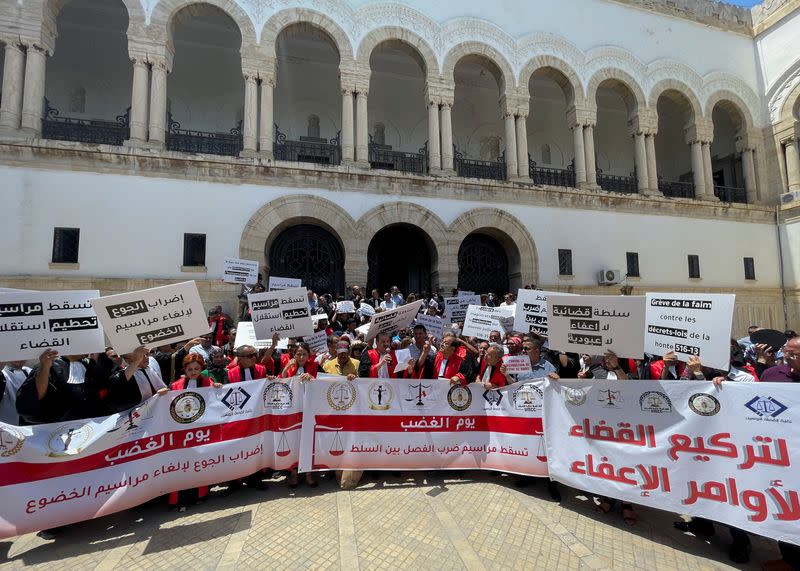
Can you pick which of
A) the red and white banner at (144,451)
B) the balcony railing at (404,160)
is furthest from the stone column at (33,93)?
the red and white banner at (144,451)

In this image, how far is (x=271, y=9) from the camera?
1213 cm

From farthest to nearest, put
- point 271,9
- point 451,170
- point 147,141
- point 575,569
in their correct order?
point 451,170, point 271,9, point 147,141, point 575,569

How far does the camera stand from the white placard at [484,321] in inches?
275

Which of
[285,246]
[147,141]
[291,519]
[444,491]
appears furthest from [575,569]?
[147,141]

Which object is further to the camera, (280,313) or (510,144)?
(510,144)

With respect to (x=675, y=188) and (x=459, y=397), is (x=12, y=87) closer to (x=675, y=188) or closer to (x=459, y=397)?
(x=459, y=397)

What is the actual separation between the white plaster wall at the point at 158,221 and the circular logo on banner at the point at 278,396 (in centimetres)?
743

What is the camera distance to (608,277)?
45.8 ft

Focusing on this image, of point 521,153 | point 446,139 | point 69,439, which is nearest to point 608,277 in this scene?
point 521,153

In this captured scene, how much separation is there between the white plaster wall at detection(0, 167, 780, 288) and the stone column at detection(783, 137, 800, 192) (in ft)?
27.5

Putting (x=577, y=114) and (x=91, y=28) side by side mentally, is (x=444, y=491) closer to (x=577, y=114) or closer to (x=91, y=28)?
(x=577, y=114)

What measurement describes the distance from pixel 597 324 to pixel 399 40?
1245 cm

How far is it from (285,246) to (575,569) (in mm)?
10908

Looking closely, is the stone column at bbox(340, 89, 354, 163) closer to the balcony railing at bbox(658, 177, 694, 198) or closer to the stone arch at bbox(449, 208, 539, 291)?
the stone arch at bbox(449, 208, 539, 291)
